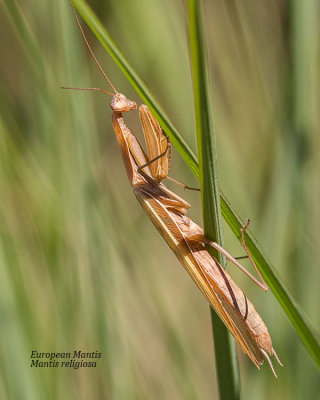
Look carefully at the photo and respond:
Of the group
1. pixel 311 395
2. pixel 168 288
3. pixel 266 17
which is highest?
pixel 266 17

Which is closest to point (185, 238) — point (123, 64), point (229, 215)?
point (229, 215)

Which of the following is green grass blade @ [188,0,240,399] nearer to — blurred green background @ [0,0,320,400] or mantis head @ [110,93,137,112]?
blurred green background @ [0,0,320,400]

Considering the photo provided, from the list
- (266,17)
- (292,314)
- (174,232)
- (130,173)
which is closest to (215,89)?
(266,17)

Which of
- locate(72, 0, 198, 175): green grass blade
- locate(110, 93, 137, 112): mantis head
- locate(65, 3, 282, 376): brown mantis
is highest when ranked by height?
locate(72, 0, 198, 175): green grass blade

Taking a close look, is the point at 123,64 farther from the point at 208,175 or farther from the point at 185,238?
the point at 185,238

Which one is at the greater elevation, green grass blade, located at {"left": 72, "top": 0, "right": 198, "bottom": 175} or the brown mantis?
green grass blade, located at {"left": 72, "top": 0, "right": 198, "bottom": 175}

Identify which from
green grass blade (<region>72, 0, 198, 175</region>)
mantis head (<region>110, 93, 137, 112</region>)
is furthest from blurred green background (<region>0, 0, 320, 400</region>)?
green grass blade (<region>72, 0, 198, 175</region>)

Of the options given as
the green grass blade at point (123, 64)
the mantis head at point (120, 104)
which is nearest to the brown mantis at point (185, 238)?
the mantis head at point (120, 104)

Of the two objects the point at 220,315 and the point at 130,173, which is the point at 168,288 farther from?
the point at 220,315
